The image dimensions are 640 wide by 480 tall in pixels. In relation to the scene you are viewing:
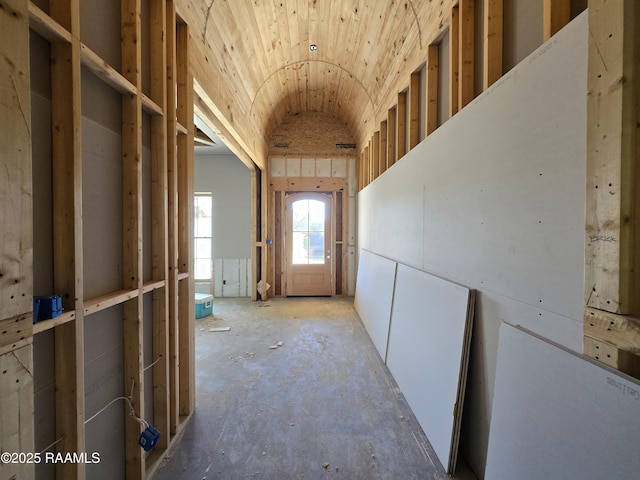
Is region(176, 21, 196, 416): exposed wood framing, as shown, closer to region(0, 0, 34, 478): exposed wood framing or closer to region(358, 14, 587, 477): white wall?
region(0, 0, 34, 478): exposed wood framing

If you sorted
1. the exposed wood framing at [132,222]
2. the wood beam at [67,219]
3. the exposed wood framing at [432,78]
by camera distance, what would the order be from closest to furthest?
1. the wood beam at [67,219]
2. the exposed wood framing at [132,222]
3. the exposed wood framing at [432,78]

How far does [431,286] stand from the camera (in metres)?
2.26

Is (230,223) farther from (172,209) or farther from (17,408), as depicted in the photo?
(17,408)

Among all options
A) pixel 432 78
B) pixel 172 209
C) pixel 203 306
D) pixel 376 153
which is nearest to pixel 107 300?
pixel 172 209

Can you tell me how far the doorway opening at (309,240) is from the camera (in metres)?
6.46

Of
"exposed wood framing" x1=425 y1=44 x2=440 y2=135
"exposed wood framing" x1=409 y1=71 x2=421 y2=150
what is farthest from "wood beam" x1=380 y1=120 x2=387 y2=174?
"exposed wood framing" x1=425 y1=44 x2=440 y2=135

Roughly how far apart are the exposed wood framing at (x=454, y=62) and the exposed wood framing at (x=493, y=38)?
38cm

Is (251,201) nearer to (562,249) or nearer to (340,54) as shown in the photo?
(340,54)

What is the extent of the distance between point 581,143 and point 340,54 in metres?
4.04

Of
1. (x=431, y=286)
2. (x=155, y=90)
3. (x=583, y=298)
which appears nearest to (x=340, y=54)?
(x=155, y=90)

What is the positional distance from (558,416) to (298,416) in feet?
5.91

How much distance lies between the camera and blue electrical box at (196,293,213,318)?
16.1 feet

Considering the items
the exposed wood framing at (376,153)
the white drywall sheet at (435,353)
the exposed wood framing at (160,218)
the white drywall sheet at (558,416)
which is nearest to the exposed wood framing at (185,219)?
the exposed wood framing at (160,218)

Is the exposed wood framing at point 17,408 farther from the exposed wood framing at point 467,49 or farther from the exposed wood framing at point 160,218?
the exposed wood framing at point 467,49
